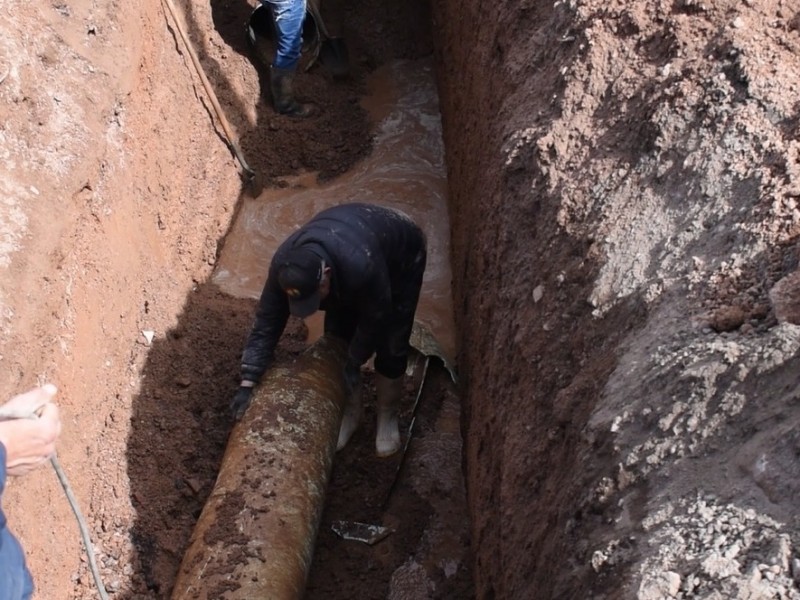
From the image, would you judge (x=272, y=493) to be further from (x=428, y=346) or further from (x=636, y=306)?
(x=636, y=306)

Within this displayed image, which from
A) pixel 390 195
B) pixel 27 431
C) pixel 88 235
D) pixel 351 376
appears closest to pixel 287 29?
pixel 390 195

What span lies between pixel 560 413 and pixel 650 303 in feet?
1.98

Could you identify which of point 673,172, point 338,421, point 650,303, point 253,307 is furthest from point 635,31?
point 253,307

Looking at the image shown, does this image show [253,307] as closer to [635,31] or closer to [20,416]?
[635,31]

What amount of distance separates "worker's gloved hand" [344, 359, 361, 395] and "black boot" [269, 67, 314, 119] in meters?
3.57

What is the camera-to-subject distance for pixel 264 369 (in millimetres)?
5273

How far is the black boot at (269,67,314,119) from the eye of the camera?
26.9 feet

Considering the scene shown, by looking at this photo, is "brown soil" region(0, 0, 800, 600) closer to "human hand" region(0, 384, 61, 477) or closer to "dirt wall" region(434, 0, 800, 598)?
"dirt wall" region(434, 0, 800, 598)

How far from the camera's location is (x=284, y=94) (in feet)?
27.3

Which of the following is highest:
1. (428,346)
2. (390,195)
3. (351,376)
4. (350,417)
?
(390,195)

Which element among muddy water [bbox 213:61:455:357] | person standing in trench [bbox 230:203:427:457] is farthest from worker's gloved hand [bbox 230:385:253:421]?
muddy water [bbox 213:61:455:357]

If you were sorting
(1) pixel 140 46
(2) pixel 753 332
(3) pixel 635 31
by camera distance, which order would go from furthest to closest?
(1) pixel 140 46, (3) pixel 635 31, (2) pixel 753 332

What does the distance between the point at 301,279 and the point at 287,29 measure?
4119 millimetres

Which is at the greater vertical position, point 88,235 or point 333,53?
point 333,53
